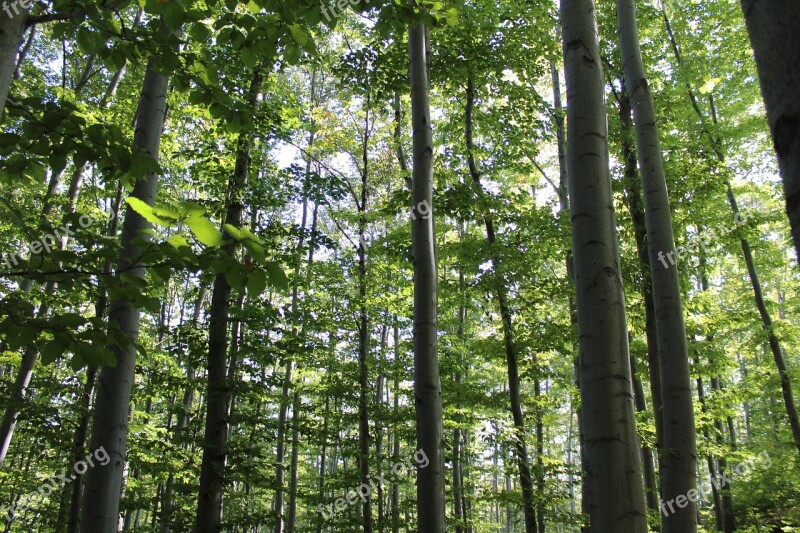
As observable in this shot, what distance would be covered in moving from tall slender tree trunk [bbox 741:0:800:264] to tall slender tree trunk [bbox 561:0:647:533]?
72.6 inches

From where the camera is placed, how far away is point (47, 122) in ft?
6.95

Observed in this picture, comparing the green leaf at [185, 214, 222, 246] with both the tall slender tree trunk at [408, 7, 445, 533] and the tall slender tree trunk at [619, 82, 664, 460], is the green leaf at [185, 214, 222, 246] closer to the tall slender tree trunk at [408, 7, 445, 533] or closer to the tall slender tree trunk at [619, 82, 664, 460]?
the tall slender tree trunk at [408, 7, 445, 533]

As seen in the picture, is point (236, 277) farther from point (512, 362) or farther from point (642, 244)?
point (642, 244)

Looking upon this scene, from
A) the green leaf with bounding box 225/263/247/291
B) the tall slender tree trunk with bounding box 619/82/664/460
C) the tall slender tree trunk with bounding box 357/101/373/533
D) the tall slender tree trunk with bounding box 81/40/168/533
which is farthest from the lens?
the tall slender tree trunk with bounding box 357/101/373/533

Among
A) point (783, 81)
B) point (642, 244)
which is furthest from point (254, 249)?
point (642, 244)

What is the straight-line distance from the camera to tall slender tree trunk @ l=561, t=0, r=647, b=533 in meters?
2.11

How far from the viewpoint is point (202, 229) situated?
1.47m

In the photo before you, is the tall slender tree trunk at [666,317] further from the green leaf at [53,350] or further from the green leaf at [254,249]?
the green leaf at [53,350]

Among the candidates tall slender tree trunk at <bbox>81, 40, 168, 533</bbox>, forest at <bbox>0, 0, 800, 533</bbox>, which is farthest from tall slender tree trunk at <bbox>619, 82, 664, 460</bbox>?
tall slender tree trunk at <bbox>81, 40, 168, 533</bbox>

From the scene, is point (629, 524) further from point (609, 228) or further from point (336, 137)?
point (336, 137)

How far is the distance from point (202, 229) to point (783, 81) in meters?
1.37

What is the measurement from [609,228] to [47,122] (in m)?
2.54

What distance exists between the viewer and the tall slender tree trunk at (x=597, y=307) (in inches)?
83.0

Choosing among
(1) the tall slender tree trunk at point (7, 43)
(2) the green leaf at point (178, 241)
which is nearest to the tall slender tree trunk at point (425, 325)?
(2) the green leaf at point (178, 241)
